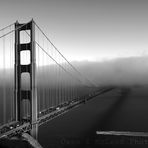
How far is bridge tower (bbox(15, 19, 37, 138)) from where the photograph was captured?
19969mm

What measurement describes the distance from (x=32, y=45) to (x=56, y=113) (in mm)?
9808

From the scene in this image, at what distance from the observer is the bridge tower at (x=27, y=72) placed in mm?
19969

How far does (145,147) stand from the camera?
29.1 metres

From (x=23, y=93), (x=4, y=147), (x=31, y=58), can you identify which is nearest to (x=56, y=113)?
(x=23, y=93)

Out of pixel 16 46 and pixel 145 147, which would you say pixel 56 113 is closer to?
pixel 16 46

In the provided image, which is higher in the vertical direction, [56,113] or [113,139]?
[56,113]

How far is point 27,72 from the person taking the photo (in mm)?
20719

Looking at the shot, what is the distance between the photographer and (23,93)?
20.7 m

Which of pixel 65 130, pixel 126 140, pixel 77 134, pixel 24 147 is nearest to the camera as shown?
pixel 24 147

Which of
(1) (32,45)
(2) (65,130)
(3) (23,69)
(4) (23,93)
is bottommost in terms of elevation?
(2) (65,130)

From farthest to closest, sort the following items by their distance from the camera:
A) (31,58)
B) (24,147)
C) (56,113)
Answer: (56,113) < (31,58) < (24,147)

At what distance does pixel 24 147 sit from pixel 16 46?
958 cm

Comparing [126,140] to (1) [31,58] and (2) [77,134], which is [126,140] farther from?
(1) [31,58]

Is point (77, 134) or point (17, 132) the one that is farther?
point (77, 134)
